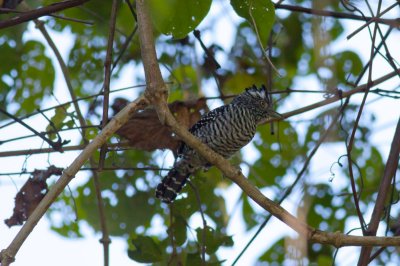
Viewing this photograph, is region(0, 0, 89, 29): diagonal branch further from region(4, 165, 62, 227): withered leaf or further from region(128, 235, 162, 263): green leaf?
region(128, 235, 162, 263): green leaf

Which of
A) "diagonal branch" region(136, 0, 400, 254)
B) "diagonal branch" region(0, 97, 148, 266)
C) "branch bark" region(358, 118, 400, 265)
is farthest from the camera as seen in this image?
"branch bark" region(358, 118, 400, 265)

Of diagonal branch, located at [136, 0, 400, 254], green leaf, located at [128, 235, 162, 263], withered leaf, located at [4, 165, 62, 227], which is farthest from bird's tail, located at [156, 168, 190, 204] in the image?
diagonal branch, located at [136, 0, 400, 254]

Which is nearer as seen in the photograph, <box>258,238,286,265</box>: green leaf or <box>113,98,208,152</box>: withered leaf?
<box>113,98,208,152</box>: withered leaf

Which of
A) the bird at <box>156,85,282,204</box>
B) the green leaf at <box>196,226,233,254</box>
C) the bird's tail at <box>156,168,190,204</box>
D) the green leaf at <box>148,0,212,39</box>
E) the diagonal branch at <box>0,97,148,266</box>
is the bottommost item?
the diagonal branch at <box>0,97,148,266</box>

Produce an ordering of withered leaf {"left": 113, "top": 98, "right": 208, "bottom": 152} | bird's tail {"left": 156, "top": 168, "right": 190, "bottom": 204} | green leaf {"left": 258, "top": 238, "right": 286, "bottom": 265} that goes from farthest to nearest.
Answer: green leaf {"left": 258, "top": 238, "right": 286, "bottom": 265}, bird's tail {"left": 156, "top": 168, "right": 190, "bottom": 204}, withered leaf {"left": 113, "top": 98, "right": 208, "bottom": 152}

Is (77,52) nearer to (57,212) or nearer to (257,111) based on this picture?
(57,212)

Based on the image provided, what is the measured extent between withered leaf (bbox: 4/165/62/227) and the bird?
1018 millimetres

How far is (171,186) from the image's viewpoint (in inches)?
195

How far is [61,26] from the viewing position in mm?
6160

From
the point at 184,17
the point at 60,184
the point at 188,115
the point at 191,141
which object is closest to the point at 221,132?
the point at 188,115

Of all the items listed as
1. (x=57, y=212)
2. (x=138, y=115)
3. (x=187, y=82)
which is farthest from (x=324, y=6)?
(x=57, y=212)

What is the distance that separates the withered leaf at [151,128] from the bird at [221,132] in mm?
166

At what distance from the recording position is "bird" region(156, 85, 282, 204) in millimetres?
4984

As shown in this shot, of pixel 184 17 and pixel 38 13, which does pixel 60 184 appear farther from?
pixel 38 13
